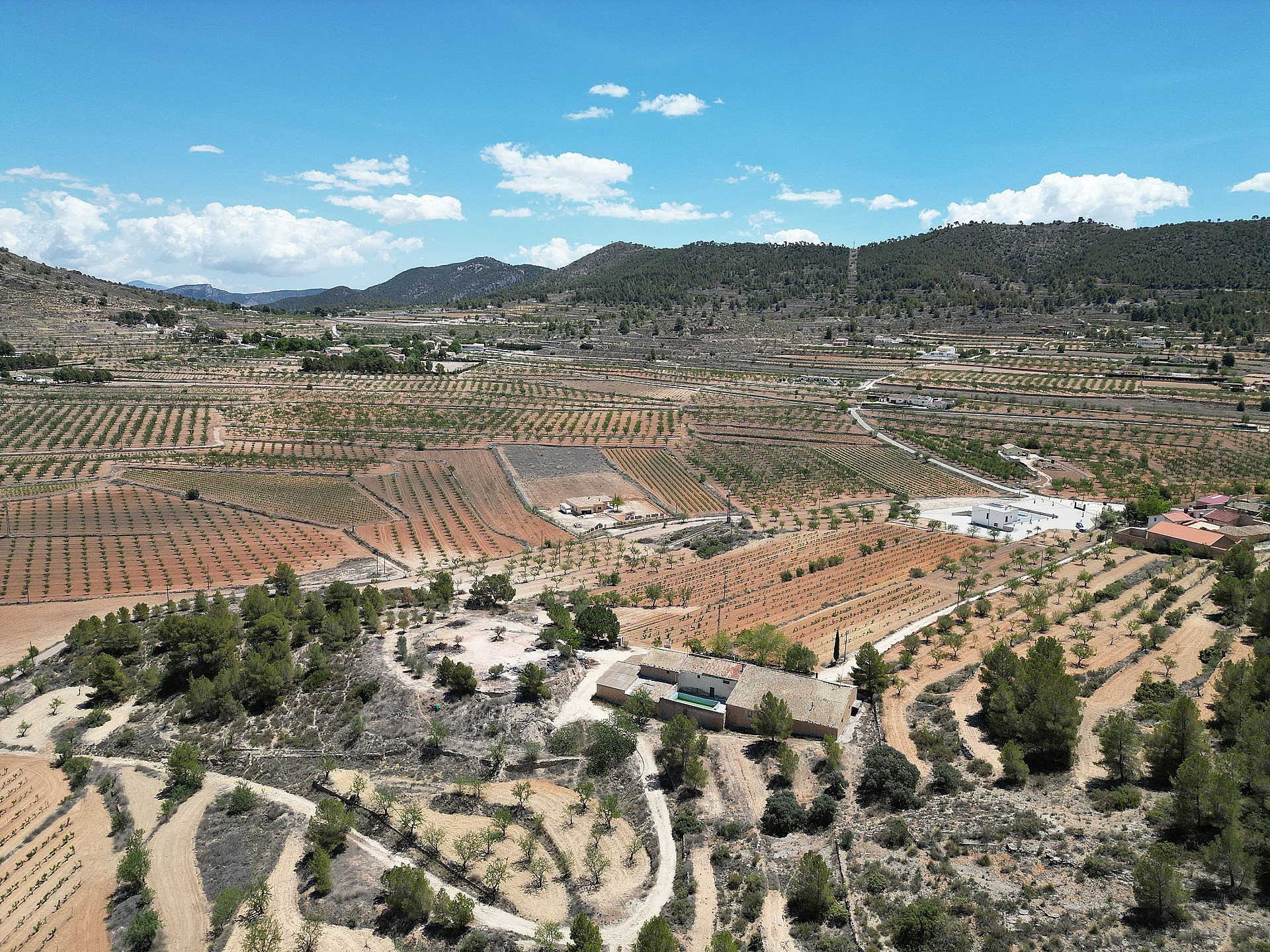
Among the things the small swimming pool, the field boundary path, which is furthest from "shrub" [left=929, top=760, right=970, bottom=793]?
the field boundary path

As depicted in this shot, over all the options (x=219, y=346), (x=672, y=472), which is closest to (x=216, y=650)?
(x=672, y=472)

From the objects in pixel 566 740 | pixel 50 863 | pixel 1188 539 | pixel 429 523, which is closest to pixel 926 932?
pixel 566 740

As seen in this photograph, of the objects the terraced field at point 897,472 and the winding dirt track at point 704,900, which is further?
the terraced field at point 897,472

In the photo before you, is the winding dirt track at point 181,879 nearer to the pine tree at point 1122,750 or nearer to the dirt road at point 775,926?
the dirt road at point 775,926

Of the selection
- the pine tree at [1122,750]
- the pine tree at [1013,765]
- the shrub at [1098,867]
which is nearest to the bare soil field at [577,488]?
the pine tree at [1013,765]

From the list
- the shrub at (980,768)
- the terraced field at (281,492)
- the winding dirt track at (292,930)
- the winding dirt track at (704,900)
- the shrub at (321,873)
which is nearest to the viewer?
the winding dirt track at (704,900)

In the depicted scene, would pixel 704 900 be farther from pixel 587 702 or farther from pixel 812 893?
pixel 587 702
